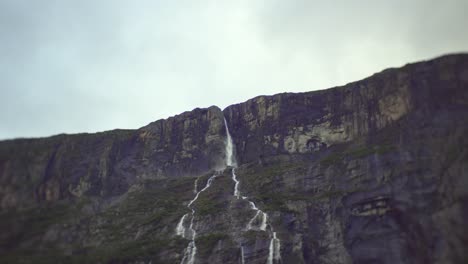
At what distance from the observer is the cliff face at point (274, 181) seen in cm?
10888

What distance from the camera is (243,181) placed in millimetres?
142750

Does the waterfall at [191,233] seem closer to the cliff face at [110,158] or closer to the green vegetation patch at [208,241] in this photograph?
the green vegetation patch at [208,241]

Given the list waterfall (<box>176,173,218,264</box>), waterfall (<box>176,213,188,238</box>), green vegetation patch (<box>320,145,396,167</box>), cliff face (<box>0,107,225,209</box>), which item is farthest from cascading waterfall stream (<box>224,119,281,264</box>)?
green vegetation patch (<box>320,145,396,167</box>)

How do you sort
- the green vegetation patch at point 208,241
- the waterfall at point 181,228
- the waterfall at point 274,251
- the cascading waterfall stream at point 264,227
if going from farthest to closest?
the waterfall at point 181,228 < the green vegetation patch at point 208,241 < the cascading waterfall stream at point 264,227 < the waterfall at point 274,251

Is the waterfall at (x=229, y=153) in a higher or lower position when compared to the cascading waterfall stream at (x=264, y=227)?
higher

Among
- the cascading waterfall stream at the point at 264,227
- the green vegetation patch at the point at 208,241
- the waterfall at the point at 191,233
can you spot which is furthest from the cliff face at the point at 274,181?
the waterfall at the point at 191,233

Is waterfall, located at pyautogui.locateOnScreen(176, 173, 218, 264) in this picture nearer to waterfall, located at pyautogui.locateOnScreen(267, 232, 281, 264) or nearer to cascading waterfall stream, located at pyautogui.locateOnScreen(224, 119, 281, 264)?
cascading waterfall stream, located at pyautogui.locateOnScreen(224, 119, 281, 264)

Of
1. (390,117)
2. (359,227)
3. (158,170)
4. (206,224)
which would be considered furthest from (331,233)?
(158,170)

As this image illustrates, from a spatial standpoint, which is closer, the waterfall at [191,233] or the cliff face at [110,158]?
the waterfall at [191,233]

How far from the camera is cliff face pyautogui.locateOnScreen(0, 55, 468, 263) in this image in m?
109

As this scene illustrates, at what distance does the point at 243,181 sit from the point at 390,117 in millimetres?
40688

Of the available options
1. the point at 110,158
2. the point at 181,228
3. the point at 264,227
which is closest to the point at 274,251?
the point at 264,227

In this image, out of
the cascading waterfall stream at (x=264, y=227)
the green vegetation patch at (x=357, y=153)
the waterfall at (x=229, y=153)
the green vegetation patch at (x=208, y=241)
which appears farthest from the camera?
the waterfall at (x=229, y=153)

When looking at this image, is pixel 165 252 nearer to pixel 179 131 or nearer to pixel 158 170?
pixel 158 170
